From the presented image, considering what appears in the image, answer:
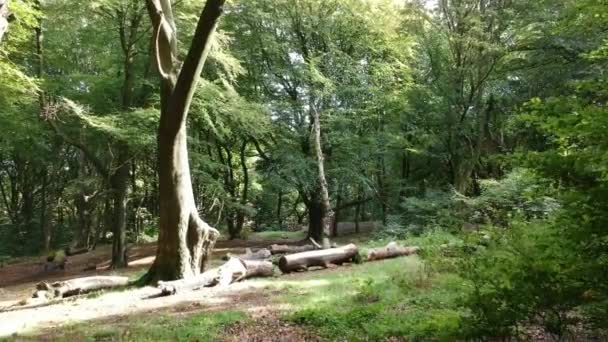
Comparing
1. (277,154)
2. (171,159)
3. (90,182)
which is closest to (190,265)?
(171,159)

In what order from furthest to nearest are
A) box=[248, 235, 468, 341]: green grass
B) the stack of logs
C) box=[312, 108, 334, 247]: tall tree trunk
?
box=[312, 108, 334, 247]: tall tree trunk, the stack of logs, box=[248, 235, 468, 341]: green grass

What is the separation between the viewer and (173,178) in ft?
33.4

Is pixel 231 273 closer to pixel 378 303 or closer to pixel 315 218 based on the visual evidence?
pixel 378 303

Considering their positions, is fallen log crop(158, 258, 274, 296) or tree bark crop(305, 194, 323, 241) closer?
fallen log crop(158, 258, 274, 296)

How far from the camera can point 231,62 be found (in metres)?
15.5

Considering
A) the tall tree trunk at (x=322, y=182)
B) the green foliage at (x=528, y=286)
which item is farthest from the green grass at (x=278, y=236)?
the green foliage at (x=528, y=286)

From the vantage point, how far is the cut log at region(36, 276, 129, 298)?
989 centimetres

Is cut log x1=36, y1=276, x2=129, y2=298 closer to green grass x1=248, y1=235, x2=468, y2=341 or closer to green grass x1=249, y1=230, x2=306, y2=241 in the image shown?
green grass x1=248, y1=235, x2=468, y2=341

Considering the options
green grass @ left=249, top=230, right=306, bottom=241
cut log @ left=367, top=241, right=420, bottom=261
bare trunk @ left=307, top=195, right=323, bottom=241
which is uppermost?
bare trunk @ left=307, top=195, right=323, bottom=241

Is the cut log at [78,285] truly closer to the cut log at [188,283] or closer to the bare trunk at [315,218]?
the cut log at [188,283]

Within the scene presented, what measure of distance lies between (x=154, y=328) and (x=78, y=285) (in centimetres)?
433

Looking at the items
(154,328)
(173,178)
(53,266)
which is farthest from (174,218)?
(53,266)

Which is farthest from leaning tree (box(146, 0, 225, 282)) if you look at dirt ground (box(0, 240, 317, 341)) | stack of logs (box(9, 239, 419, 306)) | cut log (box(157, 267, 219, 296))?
dirt ground (box(0, 240, 317, 341))

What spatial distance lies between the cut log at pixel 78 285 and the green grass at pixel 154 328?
3070 mm
